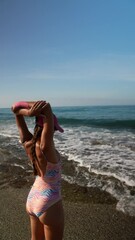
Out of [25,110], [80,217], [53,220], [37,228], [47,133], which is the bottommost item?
[80,217]

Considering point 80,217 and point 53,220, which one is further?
point 80,217

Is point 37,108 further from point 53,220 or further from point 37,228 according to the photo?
point 37,228

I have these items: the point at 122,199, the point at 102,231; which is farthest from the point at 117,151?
the point at 102,231

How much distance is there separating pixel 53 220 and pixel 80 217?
8.22ft

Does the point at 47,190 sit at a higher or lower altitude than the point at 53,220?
higher

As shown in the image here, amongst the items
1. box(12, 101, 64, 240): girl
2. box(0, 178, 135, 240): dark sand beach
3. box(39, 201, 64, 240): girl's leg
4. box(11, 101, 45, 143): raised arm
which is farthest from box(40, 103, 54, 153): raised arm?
box(0, 178, 135, 240): dark sand beach

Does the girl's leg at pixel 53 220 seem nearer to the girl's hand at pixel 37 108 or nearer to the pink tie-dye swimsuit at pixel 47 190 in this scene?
the pink tie-dye swimsuit at pixel 47 190

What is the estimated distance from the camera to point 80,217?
16.9 feet

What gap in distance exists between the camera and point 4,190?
21.6 feet

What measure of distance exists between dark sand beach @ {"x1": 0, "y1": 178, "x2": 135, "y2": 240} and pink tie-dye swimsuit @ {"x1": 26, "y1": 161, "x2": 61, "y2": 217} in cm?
184

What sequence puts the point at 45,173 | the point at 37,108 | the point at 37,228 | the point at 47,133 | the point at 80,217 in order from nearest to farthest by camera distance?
the point at 37,108 < the point at 47,133 < the point at 45,173 < the point at 37,228 < the point at 80,217

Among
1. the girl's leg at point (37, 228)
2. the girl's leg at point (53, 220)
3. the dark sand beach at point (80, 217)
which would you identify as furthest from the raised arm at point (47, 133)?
the dark sand beach at point (80, 217)

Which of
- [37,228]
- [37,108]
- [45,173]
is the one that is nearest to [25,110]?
[37,108]

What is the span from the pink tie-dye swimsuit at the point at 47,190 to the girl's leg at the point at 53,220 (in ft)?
0.14
